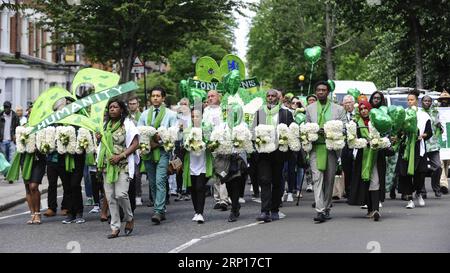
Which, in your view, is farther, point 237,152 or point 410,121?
point 410,121

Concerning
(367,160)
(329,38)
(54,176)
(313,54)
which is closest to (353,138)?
(367,160)

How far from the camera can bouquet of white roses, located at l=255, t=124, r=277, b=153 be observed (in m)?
14.1

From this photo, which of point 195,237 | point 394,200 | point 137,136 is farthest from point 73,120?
point 394,200

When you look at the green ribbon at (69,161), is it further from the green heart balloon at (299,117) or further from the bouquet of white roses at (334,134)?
the green heart balloon at (299,117)

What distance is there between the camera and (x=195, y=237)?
1284 centimetres

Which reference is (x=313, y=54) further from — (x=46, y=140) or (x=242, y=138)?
(x=46, y=140)

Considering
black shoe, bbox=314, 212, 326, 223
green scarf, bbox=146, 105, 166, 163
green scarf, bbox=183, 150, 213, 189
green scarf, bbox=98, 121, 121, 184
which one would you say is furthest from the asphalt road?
green scarf, bbox=146, 105, 166, 163

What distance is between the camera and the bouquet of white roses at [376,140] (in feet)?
46.2

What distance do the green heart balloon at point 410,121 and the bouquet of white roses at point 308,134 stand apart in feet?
7.52

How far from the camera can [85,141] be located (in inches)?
567

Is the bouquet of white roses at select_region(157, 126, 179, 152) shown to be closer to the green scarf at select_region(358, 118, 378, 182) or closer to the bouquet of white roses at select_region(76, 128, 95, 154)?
the bouquet of white roses at select_region(76, 128, 95, 154)

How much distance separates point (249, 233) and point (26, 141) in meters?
3.74

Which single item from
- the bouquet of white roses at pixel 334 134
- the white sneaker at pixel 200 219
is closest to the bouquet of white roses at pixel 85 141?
the white sneaker at pixel 200 219
